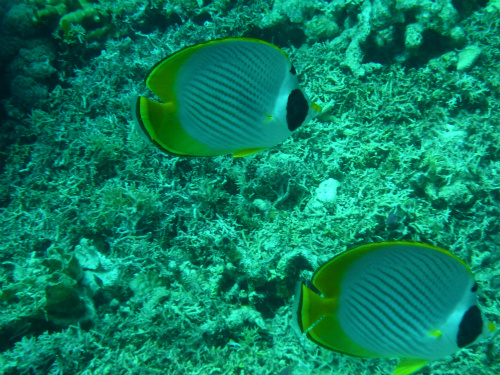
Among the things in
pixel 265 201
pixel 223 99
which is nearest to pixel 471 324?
pixel 223 99

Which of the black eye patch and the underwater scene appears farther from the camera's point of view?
the underwater scene

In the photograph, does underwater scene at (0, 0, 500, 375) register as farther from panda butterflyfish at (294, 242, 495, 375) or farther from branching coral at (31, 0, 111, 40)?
branching coral at (31, 0, 111, 40)

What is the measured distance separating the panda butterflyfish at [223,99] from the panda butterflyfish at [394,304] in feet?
2.37

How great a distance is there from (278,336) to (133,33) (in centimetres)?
406

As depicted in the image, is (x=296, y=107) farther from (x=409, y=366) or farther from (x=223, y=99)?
(x=409, y=366)

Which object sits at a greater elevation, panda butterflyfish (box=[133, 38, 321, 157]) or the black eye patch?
panda butterflyfish (box=[133, 38, 321, 157])

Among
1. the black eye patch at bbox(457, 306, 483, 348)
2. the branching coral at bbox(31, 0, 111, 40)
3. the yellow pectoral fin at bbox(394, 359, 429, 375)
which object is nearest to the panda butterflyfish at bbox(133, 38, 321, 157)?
the black eye patch at bbox(457, 306, 483, 348)

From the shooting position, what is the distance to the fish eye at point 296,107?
146 cm

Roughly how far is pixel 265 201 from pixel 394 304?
1483mm

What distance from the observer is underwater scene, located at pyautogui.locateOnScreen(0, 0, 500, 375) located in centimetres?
132

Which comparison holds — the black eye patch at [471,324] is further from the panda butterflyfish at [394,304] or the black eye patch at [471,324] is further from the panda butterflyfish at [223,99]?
the panda butterflyfish at [223,99]

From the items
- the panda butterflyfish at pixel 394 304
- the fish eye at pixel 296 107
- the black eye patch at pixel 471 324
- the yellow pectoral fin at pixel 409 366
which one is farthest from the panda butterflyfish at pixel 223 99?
the yellow pectoral fin at pixel 409 366

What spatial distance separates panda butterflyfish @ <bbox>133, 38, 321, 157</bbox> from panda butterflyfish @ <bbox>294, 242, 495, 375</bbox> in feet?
2.37

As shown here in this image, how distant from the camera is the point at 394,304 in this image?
1.27 metres
